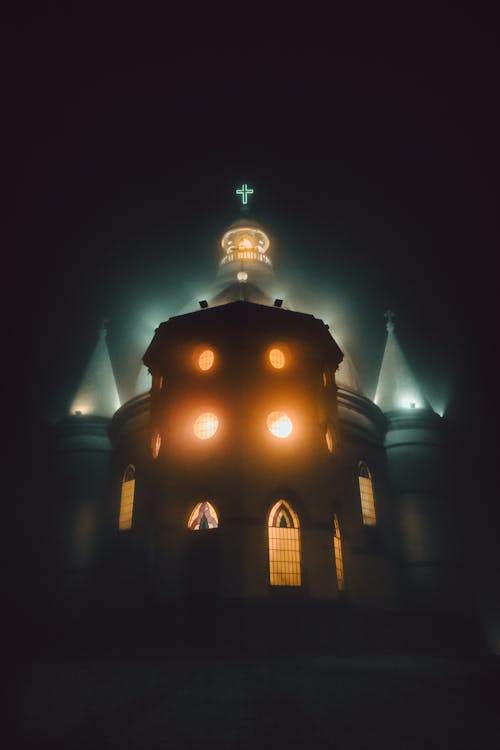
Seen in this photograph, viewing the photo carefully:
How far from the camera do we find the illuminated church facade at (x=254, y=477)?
19562 mm

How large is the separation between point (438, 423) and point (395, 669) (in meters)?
16.7

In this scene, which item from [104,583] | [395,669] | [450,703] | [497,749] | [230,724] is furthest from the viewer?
[104,583]

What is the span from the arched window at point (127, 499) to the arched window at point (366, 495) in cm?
1001

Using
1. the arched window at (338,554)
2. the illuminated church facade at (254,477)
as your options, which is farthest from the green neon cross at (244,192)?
the arched window at (338,554)

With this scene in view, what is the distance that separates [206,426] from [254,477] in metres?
2.84

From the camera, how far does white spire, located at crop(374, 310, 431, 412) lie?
30.3 meters

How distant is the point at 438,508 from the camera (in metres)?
27.4

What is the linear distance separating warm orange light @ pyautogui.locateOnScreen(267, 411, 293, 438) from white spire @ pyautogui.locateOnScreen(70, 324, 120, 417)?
36.3ft

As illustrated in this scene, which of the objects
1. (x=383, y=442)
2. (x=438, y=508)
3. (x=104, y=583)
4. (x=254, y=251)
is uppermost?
(x=254, y=251)

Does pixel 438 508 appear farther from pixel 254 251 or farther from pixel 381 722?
pixel 381 722

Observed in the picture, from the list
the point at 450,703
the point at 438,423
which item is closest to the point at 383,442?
the point at 438,423

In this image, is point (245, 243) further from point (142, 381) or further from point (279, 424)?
point (279, 424)

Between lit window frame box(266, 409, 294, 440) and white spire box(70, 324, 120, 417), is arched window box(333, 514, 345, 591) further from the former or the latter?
white spire box(70, 324, 120, 417)

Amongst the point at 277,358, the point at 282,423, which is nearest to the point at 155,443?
the point at 282,423
